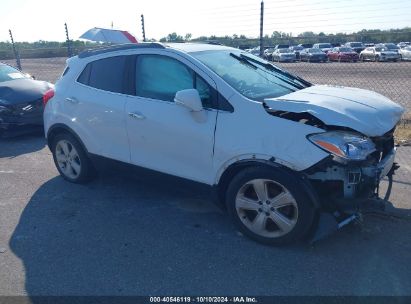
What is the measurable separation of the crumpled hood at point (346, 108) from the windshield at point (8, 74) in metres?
7.19

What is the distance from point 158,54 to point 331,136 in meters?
2.02

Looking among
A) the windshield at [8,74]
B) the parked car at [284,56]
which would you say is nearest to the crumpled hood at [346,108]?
the windshield at [8,74]

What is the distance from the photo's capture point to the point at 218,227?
399 centimetres

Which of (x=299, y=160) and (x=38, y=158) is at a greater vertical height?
(x=299, y=160)

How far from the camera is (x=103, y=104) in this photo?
14.8 ft

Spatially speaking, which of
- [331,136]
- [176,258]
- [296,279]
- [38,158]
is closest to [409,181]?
[331,136]

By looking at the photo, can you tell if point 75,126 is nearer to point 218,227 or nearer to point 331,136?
point 218,227

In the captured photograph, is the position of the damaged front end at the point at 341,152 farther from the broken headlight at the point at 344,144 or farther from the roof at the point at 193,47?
the roof at the point at 193,47

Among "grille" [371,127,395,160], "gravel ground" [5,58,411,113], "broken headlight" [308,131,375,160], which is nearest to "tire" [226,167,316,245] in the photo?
"broken headlight" [308,131,375,160]

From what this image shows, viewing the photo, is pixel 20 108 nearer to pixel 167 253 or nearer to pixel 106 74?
pixel 106 74

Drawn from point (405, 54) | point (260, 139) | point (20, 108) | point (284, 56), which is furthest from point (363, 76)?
point (260, 139)

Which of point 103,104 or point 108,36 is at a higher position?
point 108,36

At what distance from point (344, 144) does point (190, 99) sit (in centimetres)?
139

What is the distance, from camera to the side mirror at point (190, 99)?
357 cm
